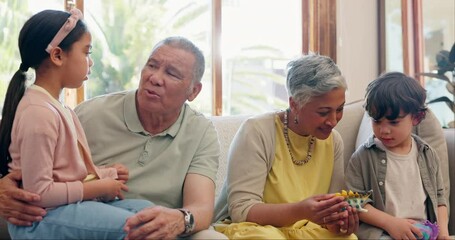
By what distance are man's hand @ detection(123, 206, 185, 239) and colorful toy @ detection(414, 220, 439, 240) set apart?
813 mm

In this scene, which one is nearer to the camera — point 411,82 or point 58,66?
point 58,66

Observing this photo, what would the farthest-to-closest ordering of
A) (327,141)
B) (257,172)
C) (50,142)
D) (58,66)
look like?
(327,141) → (257,172) → (58,66) → (50,142)

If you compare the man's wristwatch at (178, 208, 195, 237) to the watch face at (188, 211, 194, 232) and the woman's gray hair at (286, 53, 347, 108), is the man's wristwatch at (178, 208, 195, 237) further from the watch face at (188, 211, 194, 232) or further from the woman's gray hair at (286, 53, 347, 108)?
the woman's gray hair at (286, 53, 347, 108)

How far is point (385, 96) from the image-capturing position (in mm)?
2104

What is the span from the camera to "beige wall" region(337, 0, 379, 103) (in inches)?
172

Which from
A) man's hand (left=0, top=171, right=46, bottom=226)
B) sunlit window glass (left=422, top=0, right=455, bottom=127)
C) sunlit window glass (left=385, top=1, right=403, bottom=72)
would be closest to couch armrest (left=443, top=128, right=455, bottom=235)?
man's hand (left=0, top=171, right=46, bottom=226)

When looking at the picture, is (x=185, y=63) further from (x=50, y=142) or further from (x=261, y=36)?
(x=261, y=36)

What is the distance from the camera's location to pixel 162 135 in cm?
207

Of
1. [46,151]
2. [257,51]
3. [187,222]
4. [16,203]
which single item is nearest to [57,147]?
[46,151]

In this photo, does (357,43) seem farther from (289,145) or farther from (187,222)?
(187,222)

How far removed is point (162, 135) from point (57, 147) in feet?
1.47

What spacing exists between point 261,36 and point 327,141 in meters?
2.45

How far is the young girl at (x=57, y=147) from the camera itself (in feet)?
5.35

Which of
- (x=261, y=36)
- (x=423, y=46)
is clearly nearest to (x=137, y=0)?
(x=261, y=36)
